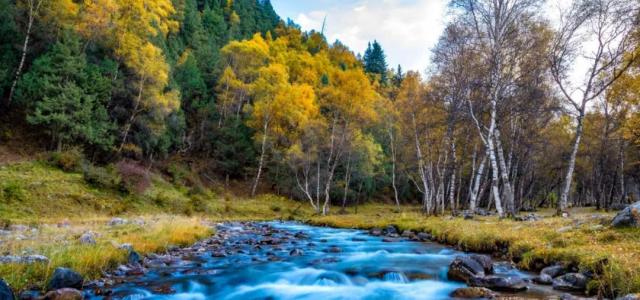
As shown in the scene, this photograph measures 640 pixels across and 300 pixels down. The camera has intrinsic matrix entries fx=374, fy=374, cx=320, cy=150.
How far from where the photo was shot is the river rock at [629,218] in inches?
415

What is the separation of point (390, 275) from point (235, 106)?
46053 mm

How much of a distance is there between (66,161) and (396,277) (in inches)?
1097

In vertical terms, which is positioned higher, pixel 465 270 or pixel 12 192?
pixel 12 192

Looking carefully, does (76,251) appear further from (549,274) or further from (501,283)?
(549,274)

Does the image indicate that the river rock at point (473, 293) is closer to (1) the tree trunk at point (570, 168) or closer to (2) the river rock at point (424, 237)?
(2) the river rock at point (424, 237)

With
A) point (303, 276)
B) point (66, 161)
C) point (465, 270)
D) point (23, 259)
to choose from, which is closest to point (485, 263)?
point (465, 270)

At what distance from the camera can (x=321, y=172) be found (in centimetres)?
4291

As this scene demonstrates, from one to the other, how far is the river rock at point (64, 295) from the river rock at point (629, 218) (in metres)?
13.7

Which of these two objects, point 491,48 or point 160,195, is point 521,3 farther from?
point 160,195

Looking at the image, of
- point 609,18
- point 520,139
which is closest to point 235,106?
point 520,139

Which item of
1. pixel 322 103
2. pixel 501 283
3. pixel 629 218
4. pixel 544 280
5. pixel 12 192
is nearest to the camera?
pixel 501 283

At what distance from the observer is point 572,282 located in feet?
25.6

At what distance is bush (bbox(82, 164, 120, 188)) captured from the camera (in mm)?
26719

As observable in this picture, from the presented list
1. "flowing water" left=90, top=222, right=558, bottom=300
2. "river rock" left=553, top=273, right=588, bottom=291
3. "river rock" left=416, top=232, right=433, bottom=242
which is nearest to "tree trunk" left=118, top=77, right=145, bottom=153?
"flowing water" left=90, top=222, right=558, bottom=300
